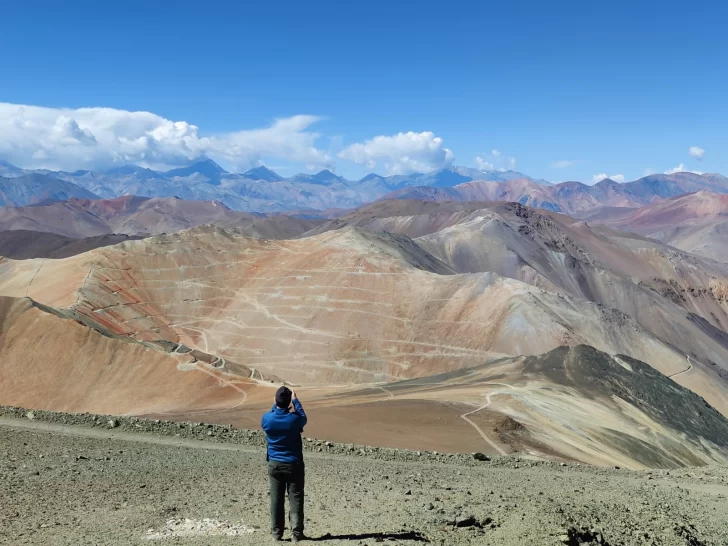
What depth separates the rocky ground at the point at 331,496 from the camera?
31.3 feet

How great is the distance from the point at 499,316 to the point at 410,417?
44138 mm

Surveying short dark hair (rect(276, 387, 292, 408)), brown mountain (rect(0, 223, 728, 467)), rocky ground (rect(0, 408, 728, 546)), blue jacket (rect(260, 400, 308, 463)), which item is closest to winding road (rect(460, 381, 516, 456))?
brown mountain (rect(0, 223, 728, 467))

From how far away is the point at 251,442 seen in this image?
19.7 m

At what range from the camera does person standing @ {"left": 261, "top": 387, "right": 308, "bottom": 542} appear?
355 inches

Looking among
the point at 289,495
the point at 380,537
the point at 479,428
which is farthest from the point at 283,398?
the point at 479,428

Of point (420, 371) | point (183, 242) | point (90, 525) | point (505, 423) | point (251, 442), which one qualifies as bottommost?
point (420, 371)

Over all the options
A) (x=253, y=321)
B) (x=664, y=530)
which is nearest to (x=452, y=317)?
(x=253, y=321)

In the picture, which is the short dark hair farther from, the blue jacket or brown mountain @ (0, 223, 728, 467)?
brown mountain @ (0, 223, 728, 467)

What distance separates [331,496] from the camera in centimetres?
1250

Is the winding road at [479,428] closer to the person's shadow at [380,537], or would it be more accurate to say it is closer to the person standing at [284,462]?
the person's shadow at [380,537]

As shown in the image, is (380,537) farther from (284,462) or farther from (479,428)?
(479,428)

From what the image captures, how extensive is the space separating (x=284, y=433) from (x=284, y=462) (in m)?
0.44

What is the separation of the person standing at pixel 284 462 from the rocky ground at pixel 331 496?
0.46 meters

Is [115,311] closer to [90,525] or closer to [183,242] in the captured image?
[183,242]
